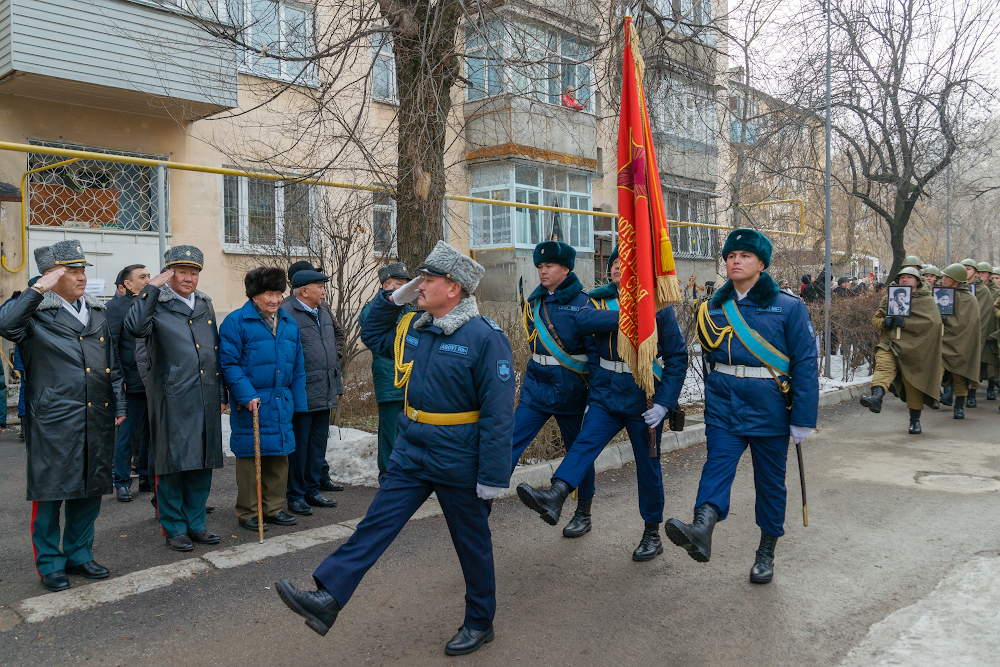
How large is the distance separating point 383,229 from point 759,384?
6.23 meters

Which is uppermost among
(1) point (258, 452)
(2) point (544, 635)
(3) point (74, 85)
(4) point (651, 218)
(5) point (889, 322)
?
(3) point (74, 85)

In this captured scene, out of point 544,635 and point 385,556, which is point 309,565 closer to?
point 385,556

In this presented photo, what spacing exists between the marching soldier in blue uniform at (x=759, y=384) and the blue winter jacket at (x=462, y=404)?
1.47 metres

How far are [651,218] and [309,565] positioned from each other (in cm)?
315

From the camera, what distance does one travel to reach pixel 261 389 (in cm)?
560

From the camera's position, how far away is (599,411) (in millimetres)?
5121

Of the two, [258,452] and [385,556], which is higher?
[258,452]

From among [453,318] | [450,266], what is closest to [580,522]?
[453,318]

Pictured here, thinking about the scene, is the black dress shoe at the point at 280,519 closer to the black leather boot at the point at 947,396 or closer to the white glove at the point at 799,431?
the white glove at the point at 799,431

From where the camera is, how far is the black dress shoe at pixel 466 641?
11.9 ft

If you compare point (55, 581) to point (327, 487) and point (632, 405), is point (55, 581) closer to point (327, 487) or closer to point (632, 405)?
point (327, 487)

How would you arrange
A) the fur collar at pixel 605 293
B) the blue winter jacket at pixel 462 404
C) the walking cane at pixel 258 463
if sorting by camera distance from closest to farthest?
1. the blue winter jacket at pixel 462 404
2. the walking cane at pixel 258 463
3. the fur collar at pixel 605 293

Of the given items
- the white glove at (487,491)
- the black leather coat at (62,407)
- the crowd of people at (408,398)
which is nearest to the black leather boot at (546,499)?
the crowd of people at (408,398)

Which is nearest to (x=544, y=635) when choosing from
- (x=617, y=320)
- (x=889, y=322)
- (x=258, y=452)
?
Answer: (x=617, y=320)
